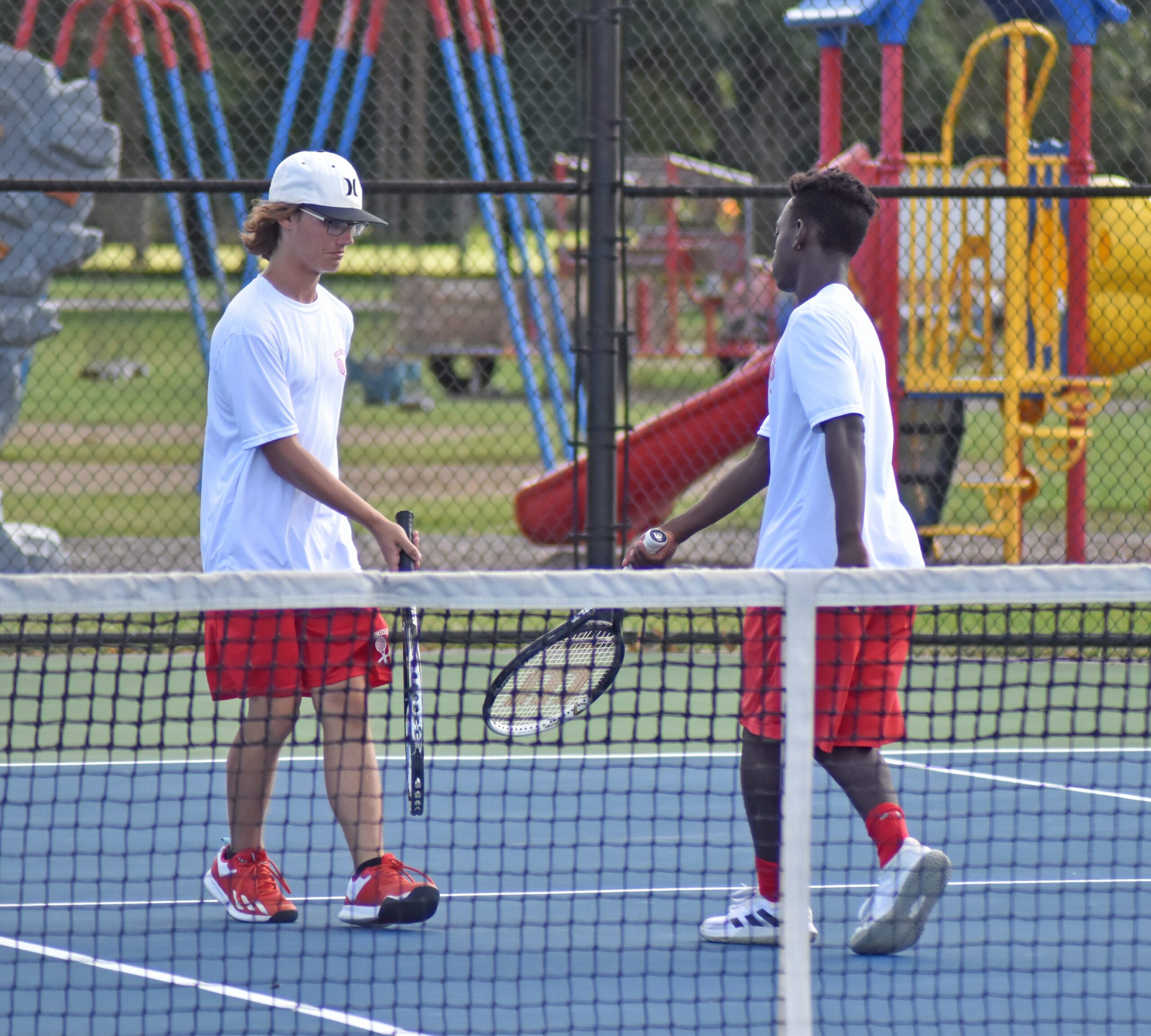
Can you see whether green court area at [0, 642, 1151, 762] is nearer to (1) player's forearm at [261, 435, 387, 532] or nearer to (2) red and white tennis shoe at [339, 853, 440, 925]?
(2) red and white tennis shoe at [339, 853, 440, 925]

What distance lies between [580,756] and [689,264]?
19.0 metres

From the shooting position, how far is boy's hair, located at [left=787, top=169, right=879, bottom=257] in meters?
4.05

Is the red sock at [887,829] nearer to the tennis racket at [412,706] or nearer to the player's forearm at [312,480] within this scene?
the tennis racket at [412,706]

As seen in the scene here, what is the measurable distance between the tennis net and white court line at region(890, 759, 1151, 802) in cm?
2

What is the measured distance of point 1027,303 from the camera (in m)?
9.46

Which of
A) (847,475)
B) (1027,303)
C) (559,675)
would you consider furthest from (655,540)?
(1027,303)

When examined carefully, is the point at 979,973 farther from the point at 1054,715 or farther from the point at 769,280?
the point at 769,280

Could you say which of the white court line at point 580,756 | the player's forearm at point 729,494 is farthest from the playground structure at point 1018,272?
the player's forearm at point 729,494

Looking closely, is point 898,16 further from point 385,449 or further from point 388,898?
point 385,449

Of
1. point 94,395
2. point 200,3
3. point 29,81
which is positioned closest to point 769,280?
point 200,3

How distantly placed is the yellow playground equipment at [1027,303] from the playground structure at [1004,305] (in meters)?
0.01

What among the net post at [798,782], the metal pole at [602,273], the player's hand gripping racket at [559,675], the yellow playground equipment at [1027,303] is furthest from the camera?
the yellow playground equipment at [1027,303]

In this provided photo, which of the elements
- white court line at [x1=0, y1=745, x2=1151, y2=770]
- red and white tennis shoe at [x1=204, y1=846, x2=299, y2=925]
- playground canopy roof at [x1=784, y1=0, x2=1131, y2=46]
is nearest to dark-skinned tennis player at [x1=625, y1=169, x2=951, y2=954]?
red and white tennis shoe at [x1=204, y1=846, x2=299, y2=925]

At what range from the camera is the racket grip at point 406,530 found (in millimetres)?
4195
